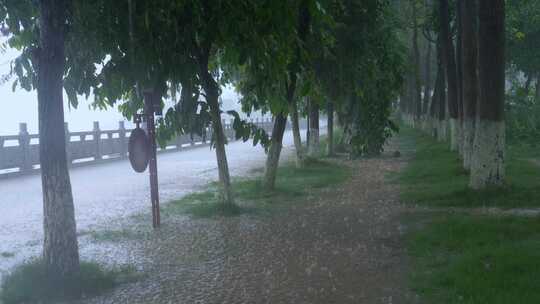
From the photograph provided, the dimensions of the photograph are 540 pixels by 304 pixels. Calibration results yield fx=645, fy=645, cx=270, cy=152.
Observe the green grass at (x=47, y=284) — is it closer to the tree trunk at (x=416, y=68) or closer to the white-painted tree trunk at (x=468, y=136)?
the white-painted tree trunk at (x=468, y=136)

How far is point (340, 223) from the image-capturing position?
10031 mm

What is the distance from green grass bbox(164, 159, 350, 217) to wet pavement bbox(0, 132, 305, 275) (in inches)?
32.0

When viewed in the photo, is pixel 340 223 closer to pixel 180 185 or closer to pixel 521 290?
pixel 521 290

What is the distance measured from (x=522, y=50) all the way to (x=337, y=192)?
2215 cm

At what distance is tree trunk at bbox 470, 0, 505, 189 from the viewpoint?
11.2 m

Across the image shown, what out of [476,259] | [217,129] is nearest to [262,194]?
[217,129]

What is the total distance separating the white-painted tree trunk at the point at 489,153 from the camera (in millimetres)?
11258

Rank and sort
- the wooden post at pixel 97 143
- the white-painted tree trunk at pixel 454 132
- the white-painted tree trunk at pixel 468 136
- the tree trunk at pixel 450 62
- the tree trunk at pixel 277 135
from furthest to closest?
the wooden post at pixel 97 143
the white-painted tree trunk at pixel 454 132
the tree trunk at pixel 450 62
the white-painted tree trunk at pixel 468 136
the tree trunk at pixel 277 135

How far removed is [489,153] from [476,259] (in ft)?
15.4

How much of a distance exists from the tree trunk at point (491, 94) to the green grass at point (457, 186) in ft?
1.27

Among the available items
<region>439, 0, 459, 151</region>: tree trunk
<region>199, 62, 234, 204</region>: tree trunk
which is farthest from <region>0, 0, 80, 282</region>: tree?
<region>439, 0, 459, 151</region>: tree trunk

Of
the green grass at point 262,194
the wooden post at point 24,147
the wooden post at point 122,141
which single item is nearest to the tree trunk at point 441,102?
the green grass at point 262,194

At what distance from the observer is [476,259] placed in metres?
7.00

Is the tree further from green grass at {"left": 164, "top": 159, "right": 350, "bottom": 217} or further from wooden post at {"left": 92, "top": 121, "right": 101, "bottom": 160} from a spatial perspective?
wooden post at {"left": 92, "top": 121, "right": 101, "bottom": 160}
